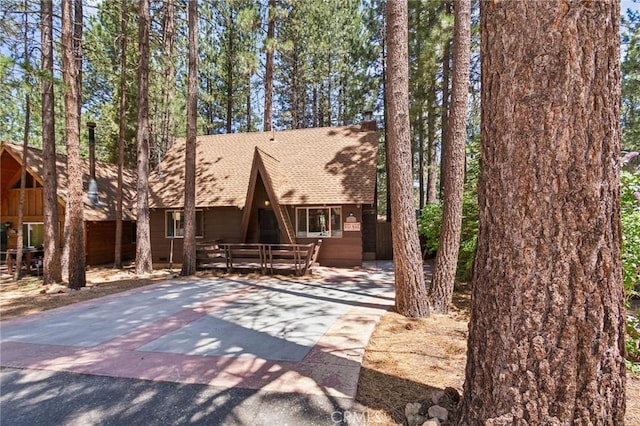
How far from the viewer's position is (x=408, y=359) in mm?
3941

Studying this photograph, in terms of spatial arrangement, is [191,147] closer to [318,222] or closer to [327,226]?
[318,222]

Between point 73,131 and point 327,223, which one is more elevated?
point 73,131

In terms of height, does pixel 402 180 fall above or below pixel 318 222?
above

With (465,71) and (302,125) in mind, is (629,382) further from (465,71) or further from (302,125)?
(302,125)

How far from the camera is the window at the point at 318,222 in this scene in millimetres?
12469

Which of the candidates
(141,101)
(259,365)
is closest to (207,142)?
(141,101)

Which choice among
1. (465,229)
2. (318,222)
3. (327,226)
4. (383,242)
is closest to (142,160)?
(318,222)

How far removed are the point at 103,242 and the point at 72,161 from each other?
24.8ft

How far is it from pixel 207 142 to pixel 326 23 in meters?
9.93

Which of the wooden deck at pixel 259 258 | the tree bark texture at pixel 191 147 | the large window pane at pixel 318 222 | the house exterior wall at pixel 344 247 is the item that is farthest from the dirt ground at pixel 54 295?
the house exterior wall at pixel 344 247

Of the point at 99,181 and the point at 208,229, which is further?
the point at 99,181

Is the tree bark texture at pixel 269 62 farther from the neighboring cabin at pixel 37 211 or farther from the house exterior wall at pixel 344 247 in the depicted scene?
the neighboring cabin at pixel 37 211

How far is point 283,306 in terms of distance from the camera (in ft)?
21.8

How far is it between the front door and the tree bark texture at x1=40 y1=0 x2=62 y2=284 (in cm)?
638
